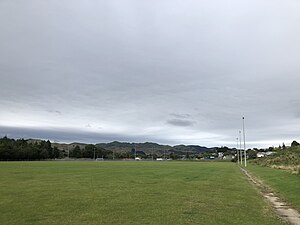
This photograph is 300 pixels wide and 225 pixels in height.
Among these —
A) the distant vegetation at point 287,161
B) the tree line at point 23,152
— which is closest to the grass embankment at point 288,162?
the distant vegetation at point 287,161

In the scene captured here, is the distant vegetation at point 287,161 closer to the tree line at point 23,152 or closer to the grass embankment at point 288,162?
the grass embankment at point 288,162

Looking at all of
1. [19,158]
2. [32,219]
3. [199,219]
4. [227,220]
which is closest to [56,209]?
[32,219]

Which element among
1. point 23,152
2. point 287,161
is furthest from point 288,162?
point 23,152

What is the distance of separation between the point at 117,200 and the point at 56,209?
4026 millimetres

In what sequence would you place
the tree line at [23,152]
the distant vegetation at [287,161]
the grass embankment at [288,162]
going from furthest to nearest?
the tree line at [23,152] < the distant vegetation at [287,161] < the grass embankment at [288,162]

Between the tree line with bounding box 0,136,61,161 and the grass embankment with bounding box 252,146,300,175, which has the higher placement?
the tree line with bounding box 0,136,61,161

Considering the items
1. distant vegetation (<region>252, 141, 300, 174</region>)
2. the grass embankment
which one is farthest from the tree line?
the grass embankment

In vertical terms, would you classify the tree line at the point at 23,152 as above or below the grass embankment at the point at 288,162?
above

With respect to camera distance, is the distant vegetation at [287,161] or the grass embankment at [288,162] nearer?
the grass embankment at [288,162]

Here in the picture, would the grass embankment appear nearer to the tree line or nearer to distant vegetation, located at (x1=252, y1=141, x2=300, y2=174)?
distant vegetation, located at (x1=252, y1=141, x2=300, y2=174)

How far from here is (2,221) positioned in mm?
12797

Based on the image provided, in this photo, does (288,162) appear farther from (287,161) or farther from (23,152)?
(23,152)

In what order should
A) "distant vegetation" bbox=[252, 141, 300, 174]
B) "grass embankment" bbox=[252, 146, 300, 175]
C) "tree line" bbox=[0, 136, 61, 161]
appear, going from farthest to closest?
"tree line" bbox=[0, 136, 61, 161], "distant vegetation" bbox=[252, 141, 300, 174], "grass embankment" bbox=[252, 146, 300, 175]

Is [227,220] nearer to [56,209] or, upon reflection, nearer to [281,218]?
[281,218]
